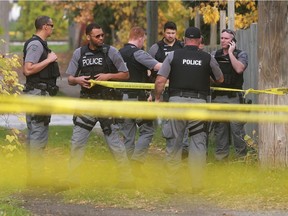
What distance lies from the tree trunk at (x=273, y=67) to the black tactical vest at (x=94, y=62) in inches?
72.1

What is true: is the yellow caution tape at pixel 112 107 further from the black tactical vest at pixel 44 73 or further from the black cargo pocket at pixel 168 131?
the black tactical vest at pixel 44 73

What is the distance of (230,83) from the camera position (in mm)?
11625

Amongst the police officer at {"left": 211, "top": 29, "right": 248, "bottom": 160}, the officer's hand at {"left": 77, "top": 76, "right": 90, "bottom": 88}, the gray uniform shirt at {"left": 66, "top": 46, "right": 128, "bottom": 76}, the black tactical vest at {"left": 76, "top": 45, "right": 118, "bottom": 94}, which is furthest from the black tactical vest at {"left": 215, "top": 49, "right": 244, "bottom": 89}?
the officer's hand at {"left": 77, "top": 76, "right": 90, "bottom": 88}

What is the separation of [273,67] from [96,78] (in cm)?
206

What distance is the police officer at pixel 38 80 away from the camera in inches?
404

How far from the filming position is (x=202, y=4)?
17547 mm

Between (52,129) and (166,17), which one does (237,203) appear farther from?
(166,17)

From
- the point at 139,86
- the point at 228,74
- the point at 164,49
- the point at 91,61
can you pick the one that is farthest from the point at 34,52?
the point at 228,74

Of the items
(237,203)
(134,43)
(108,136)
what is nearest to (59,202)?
(108,136)

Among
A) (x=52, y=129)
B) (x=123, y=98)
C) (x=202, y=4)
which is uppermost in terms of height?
(x=202, y=4)

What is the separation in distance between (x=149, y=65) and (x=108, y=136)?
135cm

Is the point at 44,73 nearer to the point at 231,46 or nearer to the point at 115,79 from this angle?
the point at 115,79

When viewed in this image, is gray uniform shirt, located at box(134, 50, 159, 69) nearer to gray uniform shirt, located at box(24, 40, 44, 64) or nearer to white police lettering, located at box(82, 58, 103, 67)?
white police lettering, located at box(82, 58, 103, 67)

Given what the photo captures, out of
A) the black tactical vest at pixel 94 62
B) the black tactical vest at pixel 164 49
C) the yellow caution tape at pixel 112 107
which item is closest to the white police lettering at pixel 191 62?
the yellow caution tape at pixel 112 107
